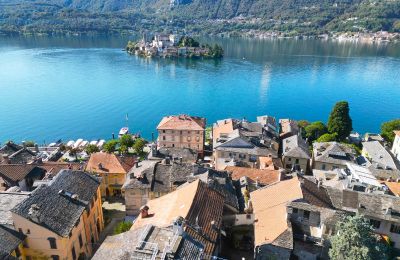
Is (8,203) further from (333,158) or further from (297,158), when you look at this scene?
(333,158)

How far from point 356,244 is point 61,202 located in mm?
29317

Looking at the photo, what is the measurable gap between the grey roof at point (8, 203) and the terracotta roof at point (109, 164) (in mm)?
17219

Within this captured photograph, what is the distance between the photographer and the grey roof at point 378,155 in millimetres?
64438

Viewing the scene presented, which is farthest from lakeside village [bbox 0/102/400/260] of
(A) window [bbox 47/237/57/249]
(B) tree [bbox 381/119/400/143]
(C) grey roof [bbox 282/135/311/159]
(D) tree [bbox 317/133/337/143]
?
(B) tree [bbox 381/119/400/143]

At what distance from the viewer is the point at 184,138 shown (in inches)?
3103

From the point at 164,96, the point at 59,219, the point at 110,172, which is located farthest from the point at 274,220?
the point at 164,96

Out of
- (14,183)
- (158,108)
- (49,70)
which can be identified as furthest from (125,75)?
(14,183)

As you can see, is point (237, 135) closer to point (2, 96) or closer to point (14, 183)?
point (14, 183)

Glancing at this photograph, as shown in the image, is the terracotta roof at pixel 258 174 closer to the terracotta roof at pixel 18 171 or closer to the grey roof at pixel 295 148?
the grey roof at pixel 295 148

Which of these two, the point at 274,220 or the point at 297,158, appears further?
the point at 297,158

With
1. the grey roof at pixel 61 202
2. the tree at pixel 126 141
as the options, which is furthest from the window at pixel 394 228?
the tree at pixel 126 141

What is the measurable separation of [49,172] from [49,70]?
154587 millimetres

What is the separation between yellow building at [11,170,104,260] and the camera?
31047 millimetres

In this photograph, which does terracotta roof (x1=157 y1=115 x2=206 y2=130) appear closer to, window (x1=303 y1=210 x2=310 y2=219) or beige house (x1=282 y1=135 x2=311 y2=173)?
beige house (x1=282 y1=135 x2=311 y2=173)
